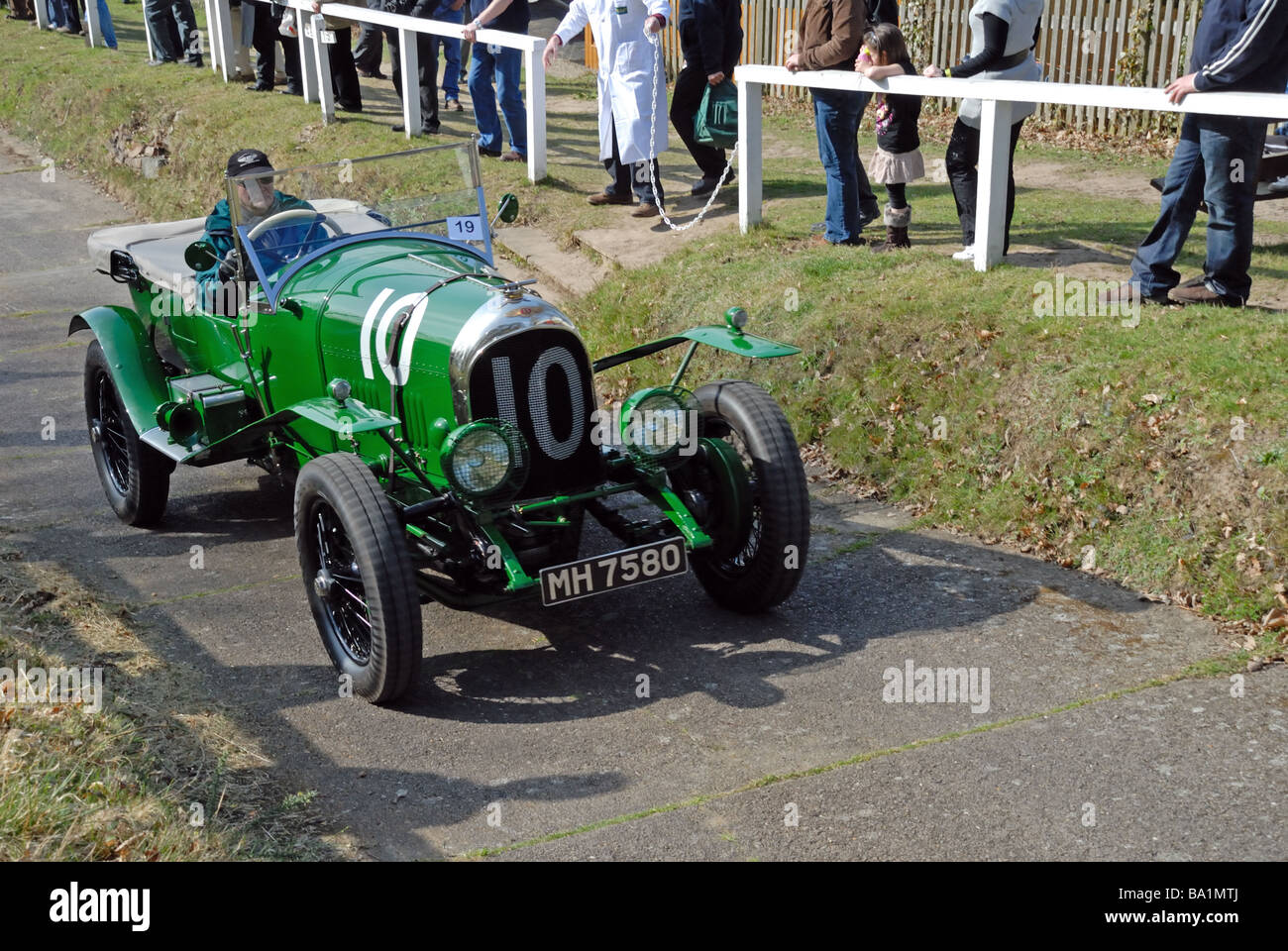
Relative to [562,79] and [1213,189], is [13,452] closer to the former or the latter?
[1213,189]

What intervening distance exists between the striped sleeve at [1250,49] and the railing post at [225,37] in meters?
13.5

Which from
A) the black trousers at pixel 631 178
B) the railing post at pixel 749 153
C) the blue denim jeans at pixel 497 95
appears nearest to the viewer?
the railing post at pixel 749 153

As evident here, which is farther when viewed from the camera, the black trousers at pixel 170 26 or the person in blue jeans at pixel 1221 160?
the black trousers at pixel 170 26

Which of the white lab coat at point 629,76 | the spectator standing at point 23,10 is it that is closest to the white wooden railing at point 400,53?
the white lab coat at point 629,76

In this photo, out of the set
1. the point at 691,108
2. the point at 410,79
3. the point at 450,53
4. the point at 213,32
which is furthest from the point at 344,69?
the point at 691,108

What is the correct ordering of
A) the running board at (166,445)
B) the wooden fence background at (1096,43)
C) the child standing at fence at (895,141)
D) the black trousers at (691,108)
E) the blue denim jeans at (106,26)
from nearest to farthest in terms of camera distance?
the running board at (166,445)
the child standing at fence at (895,141)
the black trousers at (691,108)
the wooden fence background at (1096,43)
the blue denim jeans at (106,26)

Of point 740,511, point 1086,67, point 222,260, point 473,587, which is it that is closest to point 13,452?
point 222,260

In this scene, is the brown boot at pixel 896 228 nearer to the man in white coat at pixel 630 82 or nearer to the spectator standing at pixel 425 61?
the man in white coat at pixel 630 82

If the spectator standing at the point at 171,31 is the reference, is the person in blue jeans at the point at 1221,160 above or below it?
below

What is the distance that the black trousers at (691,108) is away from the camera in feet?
35.1

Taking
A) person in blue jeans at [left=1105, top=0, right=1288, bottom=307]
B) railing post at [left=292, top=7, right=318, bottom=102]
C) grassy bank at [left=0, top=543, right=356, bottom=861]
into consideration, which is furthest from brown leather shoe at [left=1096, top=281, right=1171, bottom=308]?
railing post at [left=292, top=7, right=318, bottom=102]

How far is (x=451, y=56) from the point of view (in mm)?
14883

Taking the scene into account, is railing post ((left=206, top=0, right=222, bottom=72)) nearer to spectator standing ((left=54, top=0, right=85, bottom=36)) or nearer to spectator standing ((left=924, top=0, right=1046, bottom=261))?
spectator standing ((left=54, top=0, right=85, bottom=36))

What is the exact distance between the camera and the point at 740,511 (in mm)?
5730
